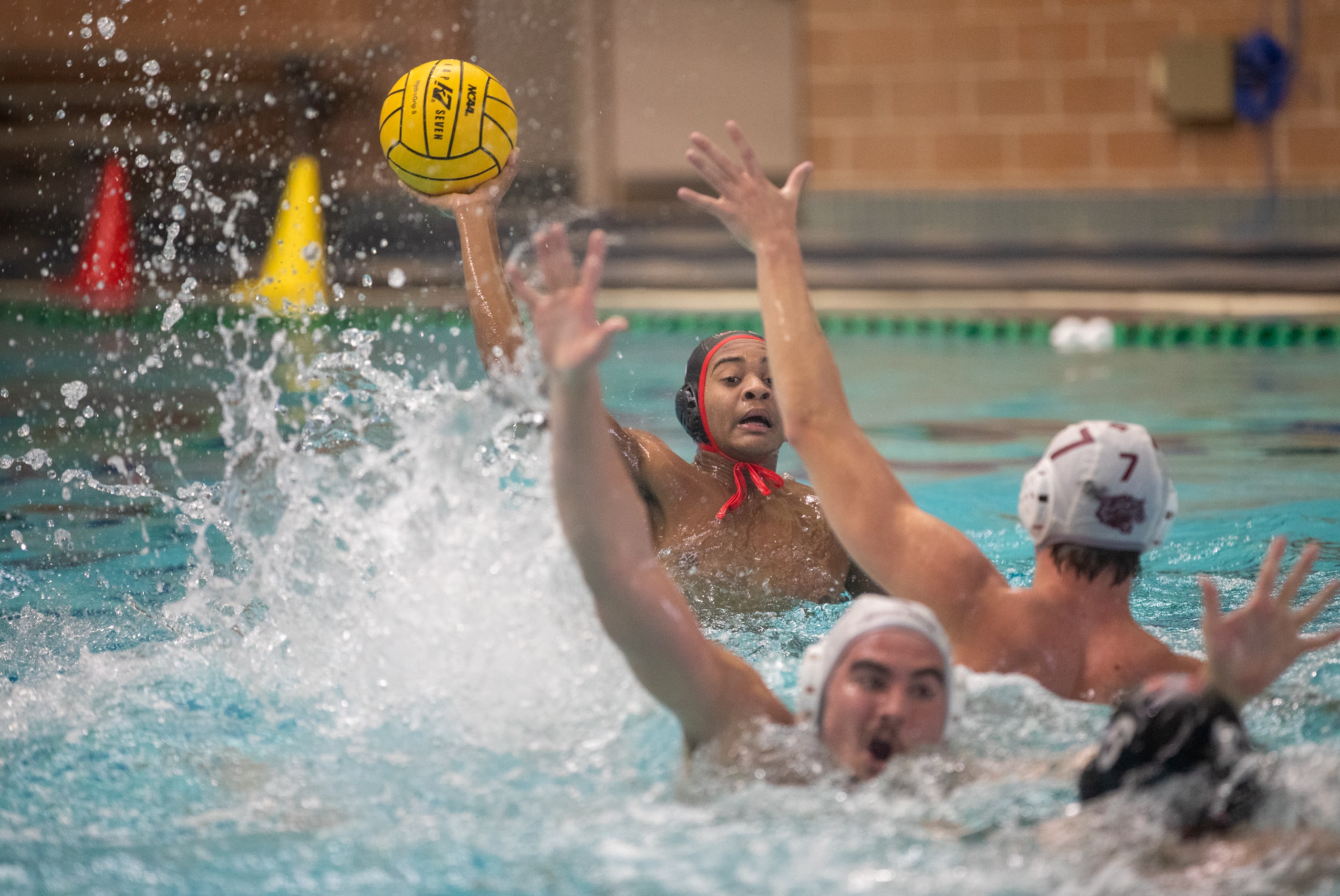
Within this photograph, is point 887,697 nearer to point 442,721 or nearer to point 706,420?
point 442,721

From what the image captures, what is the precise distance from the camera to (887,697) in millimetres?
2166

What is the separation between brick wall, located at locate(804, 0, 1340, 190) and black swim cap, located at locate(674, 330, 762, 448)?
7.69 m

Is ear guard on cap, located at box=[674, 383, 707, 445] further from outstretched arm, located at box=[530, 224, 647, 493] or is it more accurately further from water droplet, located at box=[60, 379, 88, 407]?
water droplet, located at box=[60, 379, 88, 407]

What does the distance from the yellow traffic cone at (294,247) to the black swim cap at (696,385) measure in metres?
4.63

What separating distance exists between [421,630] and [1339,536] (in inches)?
117

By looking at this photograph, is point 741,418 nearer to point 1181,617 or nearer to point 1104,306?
point 1181,617

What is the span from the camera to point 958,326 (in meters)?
8.91

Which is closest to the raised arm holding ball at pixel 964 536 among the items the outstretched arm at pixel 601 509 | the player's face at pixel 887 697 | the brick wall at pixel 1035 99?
the player's face at pixel 887 697

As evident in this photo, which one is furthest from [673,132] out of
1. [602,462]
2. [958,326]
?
[602,462]

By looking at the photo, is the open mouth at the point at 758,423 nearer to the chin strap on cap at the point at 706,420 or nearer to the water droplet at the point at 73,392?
the chin strap on cap at the point at 706,420

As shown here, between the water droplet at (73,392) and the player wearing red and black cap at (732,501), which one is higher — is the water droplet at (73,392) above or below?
above

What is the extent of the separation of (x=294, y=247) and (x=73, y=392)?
2.40 metres

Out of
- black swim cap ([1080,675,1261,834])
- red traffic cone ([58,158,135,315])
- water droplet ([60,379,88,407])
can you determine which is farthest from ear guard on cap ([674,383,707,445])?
red traffic cone ([58,158,135,315])

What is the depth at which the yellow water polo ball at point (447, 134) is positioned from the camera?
352 cm
